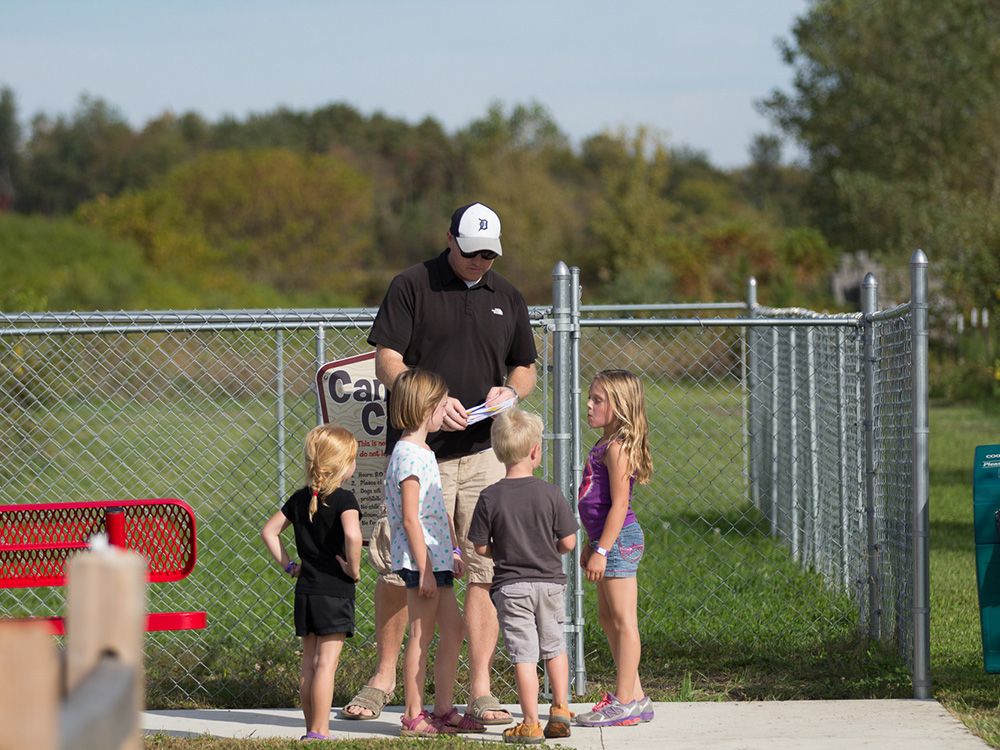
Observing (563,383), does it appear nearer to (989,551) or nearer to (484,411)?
(484,411)

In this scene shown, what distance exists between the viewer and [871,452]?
4988mm

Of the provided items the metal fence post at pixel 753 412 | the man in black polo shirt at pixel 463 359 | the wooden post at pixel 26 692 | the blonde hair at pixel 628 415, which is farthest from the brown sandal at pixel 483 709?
the metal fence post at pixel 753 412

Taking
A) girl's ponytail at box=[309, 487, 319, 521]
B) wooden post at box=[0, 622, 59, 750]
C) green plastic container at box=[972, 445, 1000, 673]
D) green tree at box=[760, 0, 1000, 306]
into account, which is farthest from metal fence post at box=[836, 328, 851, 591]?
green tree at box=[760, 0, 1000, 306]

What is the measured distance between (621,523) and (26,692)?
3.04m

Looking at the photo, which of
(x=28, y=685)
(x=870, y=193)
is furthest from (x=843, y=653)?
(x=870, y=193)

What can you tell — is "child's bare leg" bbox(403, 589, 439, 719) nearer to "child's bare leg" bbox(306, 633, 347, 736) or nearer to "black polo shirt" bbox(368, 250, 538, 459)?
"child's bare leg" bbox(306, 633, 347, 736)

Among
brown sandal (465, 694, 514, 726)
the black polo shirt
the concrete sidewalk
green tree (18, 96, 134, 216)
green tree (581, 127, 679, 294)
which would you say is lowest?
the concrete sidewalk

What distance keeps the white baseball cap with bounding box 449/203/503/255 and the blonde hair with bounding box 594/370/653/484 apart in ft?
2.24

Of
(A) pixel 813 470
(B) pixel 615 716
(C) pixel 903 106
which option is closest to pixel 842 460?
(A) pixel 813 470

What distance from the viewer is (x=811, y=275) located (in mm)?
28859

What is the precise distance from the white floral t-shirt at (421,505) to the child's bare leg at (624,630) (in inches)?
27.3

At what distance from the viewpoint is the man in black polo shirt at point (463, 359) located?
13.4ft

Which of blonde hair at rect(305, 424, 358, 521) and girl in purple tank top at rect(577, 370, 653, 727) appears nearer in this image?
blonde hair at rect(305, 424, 358, 521)

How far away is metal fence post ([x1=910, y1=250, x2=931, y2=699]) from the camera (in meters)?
4.22
